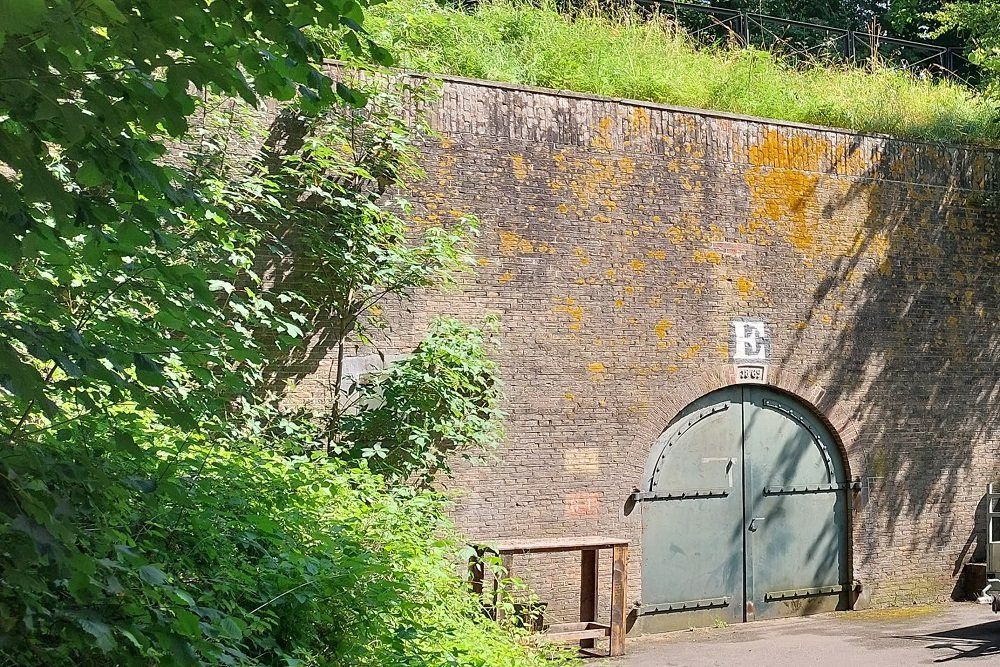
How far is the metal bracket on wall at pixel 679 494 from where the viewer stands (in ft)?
33.1

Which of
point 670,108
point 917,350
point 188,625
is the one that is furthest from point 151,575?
point 917,350

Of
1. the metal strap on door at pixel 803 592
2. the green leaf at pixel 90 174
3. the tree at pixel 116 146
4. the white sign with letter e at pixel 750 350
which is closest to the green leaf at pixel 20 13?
the tree at pixel 116 146

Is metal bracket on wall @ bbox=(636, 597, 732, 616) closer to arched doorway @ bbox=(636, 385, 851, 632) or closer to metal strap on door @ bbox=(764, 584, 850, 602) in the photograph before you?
arched doorway @ bbox=(636, 385, 851, 632)

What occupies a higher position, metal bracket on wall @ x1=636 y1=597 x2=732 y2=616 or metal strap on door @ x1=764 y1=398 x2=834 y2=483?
metal strap on door @ x1=764 y1=398 x2=834 y2=483

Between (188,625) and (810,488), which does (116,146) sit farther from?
(810,488)

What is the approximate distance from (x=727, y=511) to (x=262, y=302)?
17.3 feet

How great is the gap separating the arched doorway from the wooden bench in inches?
38.0

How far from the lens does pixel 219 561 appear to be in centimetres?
469

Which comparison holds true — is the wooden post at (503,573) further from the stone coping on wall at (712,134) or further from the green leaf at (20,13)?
the green leaf at (20,13)

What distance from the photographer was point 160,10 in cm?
244

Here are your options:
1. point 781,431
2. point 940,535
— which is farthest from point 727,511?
point 940,535

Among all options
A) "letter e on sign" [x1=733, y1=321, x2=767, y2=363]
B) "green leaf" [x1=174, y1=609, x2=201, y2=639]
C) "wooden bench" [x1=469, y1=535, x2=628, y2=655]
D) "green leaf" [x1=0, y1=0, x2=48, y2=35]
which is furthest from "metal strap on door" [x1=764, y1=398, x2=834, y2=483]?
"green leaf" [x1=0, y1=0, x2=48, y2=35]

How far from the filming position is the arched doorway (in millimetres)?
10203

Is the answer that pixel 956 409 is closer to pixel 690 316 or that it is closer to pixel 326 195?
pixel 690 316
